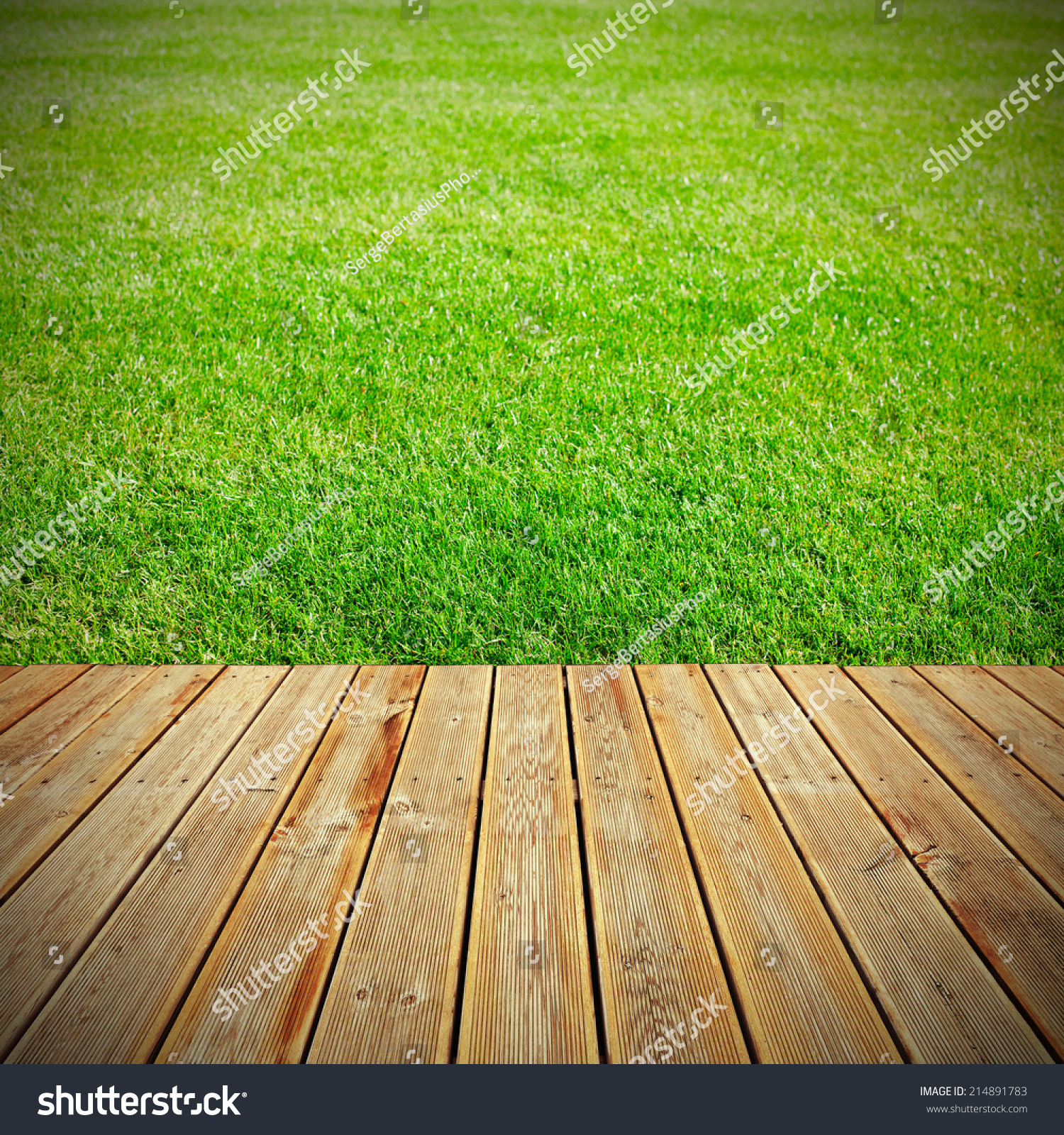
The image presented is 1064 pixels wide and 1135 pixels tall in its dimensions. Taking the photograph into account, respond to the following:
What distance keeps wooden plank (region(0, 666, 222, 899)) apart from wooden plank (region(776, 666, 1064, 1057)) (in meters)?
2.51

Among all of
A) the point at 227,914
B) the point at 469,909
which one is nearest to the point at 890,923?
the point at 469,909

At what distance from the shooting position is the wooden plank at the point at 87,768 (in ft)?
8.02

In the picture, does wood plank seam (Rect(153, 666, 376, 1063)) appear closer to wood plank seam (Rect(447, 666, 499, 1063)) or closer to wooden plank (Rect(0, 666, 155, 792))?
wood plank seam (Rect(447, 666, 499, 1063))

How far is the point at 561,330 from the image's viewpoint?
6.62 m

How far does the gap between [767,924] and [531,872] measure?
639 mm

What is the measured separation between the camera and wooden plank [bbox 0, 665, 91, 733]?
3.26m

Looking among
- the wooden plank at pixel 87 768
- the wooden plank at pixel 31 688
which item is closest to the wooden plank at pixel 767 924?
the wooden plank at pixel 87 768

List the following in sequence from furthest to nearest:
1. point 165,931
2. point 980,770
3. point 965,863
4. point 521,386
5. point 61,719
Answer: point 521,386 → point 61,719 → point 980,770 → point 965,863 → point 165,931

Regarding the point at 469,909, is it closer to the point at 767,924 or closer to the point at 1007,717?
the point at 767,924

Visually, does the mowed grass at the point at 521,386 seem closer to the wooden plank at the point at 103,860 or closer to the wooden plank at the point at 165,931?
the wooden plank at the point at 103,860

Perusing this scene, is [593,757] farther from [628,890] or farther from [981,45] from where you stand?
[981,45]

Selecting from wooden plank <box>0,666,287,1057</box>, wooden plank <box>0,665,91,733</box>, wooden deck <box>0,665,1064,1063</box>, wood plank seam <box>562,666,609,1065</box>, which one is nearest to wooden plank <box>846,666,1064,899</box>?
wooden deck <box>0,665,1064,1063</box>

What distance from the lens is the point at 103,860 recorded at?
238 centimetres
